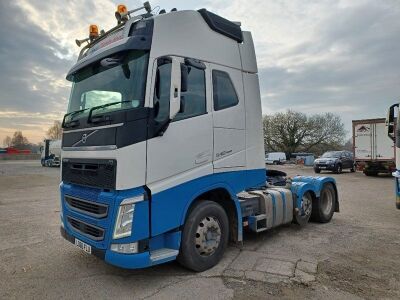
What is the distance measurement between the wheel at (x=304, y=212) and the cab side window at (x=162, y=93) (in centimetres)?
416

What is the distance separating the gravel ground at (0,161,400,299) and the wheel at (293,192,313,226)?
218mm

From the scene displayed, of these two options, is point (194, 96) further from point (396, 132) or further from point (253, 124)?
point (396, 132)

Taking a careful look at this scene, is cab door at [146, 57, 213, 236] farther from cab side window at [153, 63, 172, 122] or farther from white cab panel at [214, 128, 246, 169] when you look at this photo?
white cab panel at [214, 128, 246, 169]

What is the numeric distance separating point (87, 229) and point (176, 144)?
64.0 inches

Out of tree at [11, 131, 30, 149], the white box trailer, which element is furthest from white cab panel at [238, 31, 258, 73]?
tree at [11, 131, 30, 149]

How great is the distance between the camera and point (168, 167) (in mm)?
4219

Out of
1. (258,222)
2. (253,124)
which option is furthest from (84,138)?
(258,222)

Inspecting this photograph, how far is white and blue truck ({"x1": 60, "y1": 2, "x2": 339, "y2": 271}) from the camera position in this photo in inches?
155

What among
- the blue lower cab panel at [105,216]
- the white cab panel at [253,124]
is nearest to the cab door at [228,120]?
the white cab panel at [253,124]

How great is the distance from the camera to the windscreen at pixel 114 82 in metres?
4.04

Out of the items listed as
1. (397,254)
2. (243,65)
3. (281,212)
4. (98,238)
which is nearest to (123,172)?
(98,238)

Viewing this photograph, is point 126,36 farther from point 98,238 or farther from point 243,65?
point 98,238

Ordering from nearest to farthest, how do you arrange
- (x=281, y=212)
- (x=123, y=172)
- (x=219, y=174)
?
(x=123, y=172) < (x=219, y=174) < (x=281, y=212)

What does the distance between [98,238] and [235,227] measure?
213 centimetres
